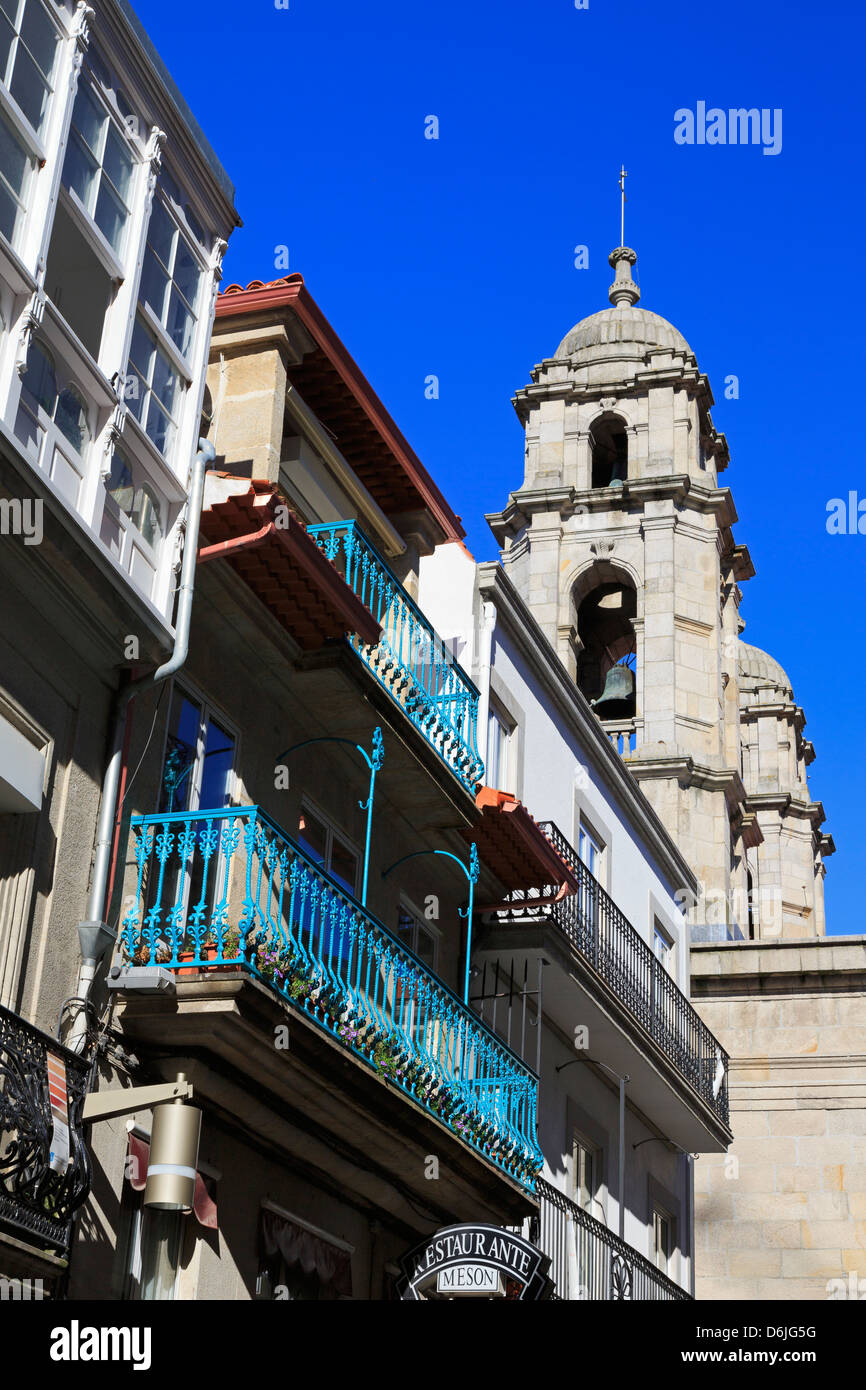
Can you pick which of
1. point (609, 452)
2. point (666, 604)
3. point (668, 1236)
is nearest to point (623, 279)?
point (609, 452)

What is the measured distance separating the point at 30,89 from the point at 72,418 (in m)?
1.86

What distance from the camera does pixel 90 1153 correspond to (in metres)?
11.0

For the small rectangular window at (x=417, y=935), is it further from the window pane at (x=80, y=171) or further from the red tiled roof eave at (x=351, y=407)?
the window pane at (x=80, y=171)

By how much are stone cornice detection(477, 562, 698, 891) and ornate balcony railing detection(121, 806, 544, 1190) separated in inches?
199

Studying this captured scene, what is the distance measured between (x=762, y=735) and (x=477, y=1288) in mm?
53706

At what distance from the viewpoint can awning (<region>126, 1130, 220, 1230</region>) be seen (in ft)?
38.2

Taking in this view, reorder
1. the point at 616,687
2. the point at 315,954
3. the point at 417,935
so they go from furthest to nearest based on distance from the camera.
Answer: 1. the point at 616,687
2. the point at 417,935
3. the point at 315,954

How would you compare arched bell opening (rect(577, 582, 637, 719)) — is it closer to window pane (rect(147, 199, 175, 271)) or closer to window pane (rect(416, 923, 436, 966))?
window pane (rect(416, 923, 436, 966))

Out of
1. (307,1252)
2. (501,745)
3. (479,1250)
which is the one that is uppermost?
(501,745)

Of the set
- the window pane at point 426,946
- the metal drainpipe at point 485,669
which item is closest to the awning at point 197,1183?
the window pane at point 426,946

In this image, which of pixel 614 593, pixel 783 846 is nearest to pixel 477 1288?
pixel 614 593

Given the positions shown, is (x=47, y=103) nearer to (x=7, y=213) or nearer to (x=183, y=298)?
(x=7, y=213)

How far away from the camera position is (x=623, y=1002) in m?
20.4

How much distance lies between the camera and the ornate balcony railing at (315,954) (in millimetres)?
11969
